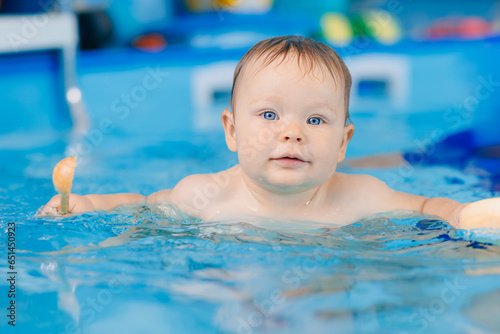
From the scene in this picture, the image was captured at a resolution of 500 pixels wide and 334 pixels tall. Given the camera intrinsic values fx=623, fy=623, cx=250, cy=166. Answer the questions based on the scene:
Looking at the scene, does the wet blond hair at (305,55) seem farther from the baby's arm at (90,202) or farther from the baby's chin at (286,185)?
the baby's arm at (90,202)

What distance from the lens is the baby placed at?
190 centimetres

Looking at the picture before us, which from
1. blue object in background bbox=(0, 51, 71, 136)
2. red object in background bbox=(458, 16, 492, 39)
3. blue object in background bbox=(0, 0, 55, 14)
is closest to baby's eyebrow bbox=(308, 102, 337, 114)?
blue object in background bbox=(0, 51, 71, 136)

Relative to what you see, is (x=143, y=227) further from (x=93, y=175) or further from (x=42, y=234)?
(x=93, y=175)

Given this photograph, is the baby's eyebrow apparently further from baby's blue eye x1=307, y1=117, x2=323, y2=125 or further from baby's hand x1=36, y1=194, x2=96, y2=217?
baby's hand x1=36, y1=194, x2=96, y2=217

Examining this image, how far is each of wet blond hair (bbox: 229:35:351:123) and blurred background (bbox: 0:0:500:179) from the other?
1.76 meters

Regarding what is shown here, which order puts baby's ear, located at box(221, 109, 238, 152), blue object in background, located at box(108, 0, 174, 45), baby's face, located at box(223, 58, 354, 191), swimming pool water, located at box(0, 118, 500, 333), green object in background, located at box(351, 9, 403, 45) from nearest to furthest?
swimming pool water, located at box(0, 118, 500, 333)
baby's face, located at box(223, 58, 354, 191)
baby's ear, located at box(221, 109, 238, 152)
blue object in background, located at box(108, 0, 174, 45)
green object in background, located at box(351, 9, 403, 45)

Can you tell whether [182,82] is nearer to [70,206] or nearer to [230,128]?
[230,128]

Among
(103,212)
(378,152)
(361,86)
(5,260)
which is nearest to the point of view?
(5,260)

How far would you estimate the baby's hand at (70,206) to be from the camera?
2012 millimetres

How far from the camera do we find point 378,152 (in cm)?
394

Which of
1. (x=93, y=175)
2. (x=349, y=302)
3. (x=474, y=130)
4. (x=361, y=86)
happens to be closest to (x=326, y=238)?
(x=349, y=302)

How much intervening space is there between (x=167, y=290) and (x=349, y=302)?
44 centimetres

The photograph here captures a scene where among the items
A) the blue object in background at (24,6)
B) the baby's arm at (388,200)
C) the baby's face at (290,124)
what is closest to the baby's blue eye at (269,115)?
the baby's face at (290,124)

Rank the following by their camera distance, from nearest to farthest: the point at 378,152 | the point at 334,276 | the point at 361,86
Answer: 1. the point at 334,276
2. the point at 378,152
3. the point at 361,86
